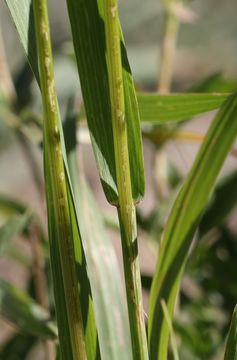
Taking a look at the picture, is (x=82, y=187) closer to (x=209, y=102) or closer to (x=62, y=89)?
(x=209, y=102)

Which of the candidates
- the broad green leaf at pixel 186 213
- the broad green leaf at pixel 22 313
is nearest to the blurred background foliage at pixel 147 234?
the broad green leaf at pixel 22 313

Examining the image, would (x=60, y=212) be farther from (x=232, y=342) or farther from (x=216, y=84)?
(x=216, y=84)

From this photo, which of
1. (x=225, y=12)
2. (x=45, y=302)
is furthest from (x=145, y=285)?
(x=225, y=12)

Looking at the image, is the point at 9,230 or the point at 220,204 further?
the point at 220,204

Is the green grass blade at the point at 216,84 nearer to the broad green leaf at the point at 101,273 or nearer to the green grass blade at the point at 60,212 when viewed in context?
the broad green leaf at the point at 101,273

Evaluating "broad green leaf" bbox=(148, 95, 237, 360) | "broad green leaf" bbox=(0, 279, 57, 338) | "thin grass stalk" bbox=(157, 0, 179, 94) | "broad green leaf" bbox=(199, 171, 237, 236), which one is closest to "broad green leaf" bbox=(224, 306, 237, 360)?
"broad green leaf" bbox=(148, 95, 237, 360)

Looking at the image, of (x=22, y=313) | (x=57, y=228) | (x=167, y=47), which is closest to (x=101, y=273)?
(x=22, y=313)

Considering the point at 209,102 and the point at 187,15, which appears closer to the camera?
the point at 209,102
